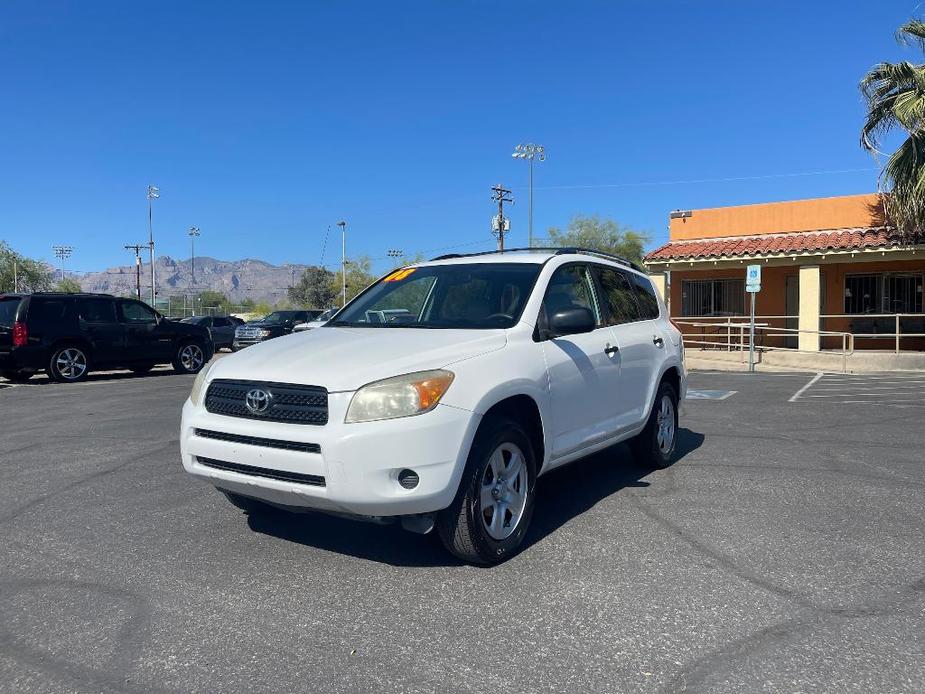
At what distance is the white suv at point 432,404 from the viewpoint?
12.3 feet

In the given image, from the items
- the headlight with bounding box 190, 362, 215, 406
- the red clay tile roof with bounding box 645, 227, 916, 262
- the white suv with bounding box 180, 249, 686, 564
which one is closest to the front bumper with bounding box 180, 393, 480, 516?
the white suv with bounding box 180, 249, 686, 564

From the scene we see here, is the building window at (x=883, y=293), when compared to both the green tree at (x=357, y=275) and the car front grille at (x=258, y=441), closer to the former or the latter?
the car front grille at (x=258, y=441)

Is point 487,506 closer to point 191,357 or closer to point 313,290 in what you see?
point 191,357

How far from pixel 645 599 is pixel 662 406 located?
3.09 meters

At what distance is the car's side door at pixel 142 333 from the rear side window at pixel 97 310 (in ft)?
0.68

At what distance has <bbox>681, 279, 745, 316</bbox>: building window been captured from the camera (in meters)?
23.0

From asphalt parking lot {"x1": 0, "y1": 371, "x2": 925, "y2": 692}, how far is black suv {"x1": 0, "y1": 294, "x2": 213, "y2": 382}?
353 inches

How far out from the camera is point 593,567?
416cm

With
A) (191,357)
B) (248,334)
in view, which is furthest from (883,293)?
(248,334)

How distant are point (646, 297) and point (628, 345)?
3.53 feet

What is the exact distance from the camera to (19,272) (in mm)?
81500

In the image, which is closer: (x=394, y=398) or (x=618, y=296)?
(x=394, y=398)

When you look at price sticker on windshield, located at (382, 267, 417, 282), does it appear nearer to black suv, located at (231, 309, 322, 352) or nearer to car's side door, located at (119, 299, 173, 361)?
car's side door, located at (119, 299, 173, 361)

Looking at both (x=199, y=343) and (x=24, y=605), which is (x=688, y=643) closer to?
(x=24, y=605)
